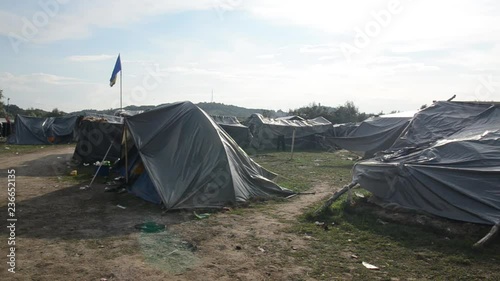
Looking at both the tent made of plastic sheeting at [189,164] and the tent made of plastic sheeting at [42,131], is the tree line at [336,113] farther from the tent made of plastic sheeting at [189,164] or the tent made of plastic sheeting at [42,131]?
the tent made of plastic sheeting at [189,164]

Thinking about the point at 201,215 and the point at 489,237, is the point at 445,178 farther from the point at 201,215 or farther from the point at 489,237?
the point at 201,215

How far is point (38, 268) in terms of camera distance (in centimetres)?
468

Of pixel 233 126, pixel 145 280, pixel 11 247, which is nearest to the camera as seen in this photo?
A: pixel 145 280

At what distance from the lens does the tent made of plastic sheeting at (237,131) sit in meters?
23.2

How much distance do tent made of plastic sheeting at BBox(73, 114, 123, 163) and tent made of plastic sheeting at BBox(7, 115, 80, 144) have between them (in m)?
10.2

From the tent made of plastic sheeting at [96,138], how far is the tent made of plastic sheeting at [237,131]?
9.45 metres

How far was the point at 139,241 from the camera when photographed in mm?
5797

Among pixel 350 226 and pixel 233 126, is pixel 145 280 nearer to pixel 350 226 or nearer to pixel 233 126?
pixel 350 226

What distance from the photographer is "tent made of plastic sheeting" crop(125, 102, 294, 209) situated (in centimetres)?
814

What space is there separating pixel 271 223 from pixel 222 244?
1508 millimetres

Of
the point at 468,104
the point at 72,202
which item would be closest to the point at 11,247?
the point at 72,202

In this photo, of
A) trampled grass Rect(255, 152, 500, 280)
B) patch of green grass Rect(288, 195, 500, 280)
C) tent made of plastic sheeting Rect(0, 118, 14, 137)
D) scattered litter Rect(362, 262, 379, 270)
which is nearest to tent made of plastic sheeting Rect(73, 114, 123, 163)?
trampled grass Rect(255, 152, 500, 280)

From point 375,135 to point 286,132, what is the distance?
9400mm

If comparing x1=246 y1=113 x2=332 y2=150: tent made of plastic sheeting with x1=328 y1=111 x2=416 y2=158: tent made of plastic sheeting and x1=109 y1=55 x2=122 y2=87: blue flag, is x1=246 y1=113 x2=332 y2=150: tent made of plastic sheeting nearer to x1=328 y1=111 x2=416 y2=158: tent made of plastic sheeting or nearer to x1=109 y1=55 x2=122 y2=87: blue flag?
x1=328 y1=111 x2=416 y2=158: tent made of plastic sheeting
